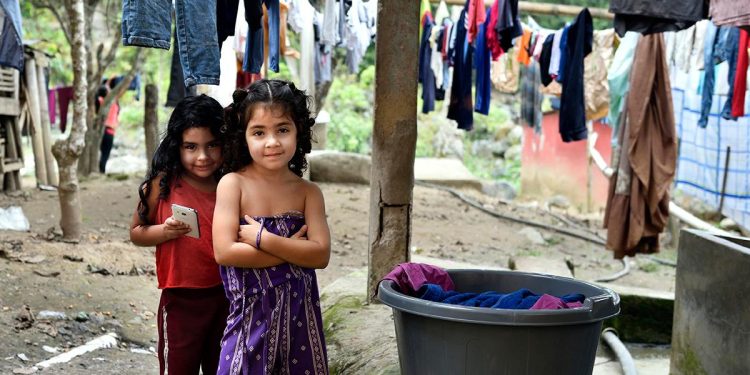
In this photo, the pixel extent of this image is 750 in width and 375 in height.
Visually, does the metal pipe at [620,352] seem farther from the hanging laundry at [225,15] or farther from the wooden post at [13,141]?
the wooden post at [13,141]

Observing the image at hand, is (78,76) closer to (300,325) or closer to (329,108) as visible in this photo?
(300,325)

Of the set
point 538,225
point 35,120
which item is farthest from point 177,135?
point 35,120

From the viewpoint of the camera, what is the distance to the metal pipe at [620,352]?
14.7ft

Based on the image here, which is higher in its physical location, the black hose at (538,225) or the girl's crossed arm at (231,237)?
the girl's crossed arm at (231,237)

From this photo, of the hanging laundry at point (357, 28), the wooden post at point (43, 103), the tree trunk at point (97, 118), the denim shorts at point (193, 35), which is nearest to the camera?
the denim shorts at point (193, 35)

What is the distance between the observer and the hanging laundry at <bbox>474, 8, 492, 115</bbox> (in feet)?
26.0

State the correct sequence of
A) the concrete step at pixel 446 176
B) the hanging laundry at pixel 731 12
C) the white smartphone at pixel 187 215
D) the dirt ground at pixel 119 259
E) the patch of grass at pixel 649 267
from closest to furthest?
1. the white smartphone at pixel 187 215
2. the hanging laundry at pixel 731 12
3. the dirt ground at pixel 119 259
4. the patch of grass at pixel 649 267
5. the concrete step at pixel 446 176

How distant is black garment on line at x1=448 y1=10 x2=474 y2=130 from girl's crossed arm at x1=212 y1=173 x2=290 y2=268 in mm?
5723

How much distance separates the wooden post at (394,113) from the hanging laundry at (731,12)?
165 cm

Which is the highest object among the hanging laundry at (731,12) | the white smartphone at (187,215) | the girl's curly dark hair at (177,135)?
the hanging laundry at (731,12)

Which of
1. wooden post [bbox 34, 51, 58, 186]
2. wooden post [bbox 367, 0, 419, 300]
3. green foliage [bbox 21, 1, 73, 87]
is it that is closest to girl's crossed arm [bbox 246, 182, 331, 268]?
wooden post [bbox 367, 0, 419, 300]

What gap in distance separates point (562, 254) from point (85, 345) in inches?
271

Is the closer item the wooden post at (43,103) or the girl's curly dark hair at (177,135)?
the girl's curly dark hair at (177,135)

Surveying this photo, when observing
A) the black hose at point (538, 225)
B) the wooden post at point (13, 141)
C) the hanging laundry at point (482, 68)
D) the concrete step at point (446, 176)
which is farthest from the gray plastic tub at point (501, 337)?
the concrete step at point (446, 176)
